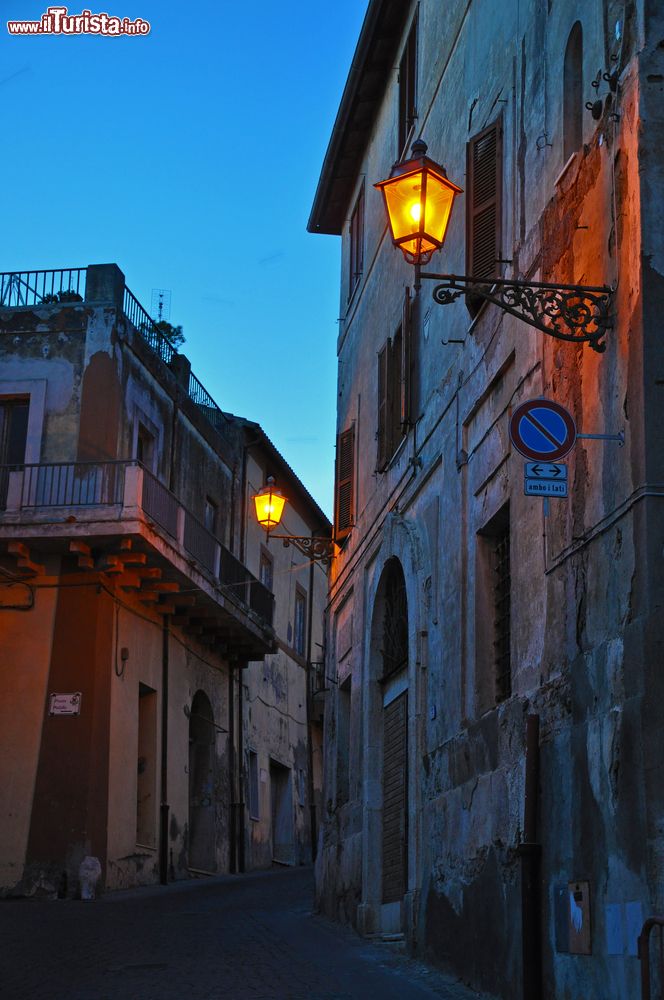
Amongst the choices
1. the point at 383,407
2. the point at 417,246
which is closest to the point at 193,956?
the point at 417,246

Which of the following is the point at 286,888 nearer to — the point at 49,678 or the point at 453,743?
the point at 49,678

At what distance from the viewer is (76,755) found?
65.2 ft

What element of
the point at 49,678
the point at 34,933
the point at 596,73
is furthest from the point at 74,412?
the point at 596,73

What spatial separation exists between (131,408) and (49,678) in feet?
15.1

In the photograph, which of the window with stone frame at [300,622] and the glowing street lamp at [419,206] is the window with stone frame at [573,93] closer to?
the glowing street lamp at [419,206]

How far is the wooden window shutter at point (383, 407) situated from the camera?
15492 mm

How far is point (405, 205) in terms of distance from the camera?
8.75 meters

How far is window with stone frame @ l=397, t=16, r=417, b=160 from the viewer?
1554cm

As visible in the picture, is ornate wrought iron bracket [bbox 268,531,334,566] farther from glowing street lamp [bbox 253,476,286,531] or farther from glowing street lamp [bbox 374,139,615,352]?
glowing street lamp [bbox 374,139,615,352]

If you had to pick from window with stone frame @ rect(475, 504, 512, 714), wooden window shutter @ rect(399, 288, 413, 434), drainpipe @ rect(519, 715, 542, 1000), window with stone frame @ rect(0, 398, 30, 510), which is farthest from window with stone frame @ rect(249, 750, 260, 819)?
drainpipe @ rect(519, 715, 542, 1000)

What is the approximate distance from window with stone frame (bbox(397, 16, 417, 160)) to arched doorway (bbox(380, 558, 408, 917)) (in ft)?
16.0

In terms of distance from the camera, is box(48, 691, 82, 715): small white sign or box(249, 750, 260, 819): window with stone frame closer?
box(48, 691, 82, 715): small white sign

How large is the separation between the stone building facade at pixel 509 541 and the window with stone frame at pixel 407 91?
60 mm

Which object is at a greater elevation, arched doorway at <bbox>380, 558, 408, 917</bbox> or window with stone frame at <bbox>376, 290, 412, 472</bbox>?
window with stone frame at <bbox>376, 290, 412, 472</bbox>
